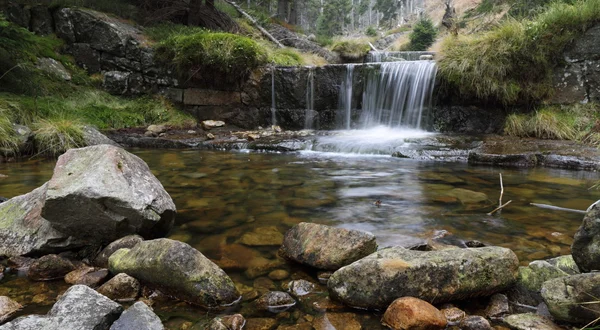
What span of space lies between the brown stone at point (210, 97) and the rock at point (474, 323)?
393 inches

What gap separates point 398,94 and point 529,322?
9.04 m

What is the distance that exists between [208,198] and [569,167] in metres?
6.06

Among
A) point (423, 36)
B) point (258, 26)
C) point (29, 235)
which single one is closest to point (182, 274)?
point (29, 235)

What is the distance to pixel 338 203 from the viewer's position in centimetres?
453

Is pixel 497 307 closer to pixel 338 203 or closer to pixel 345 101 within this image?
pixel 338 203

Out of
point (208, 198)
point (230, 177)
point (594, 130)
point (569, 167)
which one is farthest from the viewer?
point (594, 130)

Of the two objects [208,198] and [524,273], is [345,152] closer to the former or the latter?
[208,198]

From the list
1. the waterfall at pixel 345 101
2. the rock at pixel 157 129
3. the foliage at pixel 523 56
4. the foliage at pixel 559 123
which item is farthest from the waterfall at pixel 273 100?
the foliage at pixel 559 123

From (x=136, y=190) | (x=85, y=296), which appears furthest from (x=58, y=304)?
(x=136, y=190)

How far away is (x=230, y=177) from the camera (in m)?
5.89

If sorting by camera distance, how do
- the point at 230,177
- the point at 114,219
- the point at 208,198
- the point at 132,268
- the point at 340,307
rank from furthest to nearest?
the point at 230,177
the point at 208,198
the point at 114,219
the point at 132,268
the point at 340,307

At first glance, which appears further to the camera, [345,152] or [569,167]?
[345,152]

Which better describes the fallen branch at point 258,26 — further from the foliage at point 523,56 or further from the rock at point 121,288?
the rock at point 121,288

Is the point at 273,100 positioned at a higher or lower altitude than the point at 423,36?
lower
